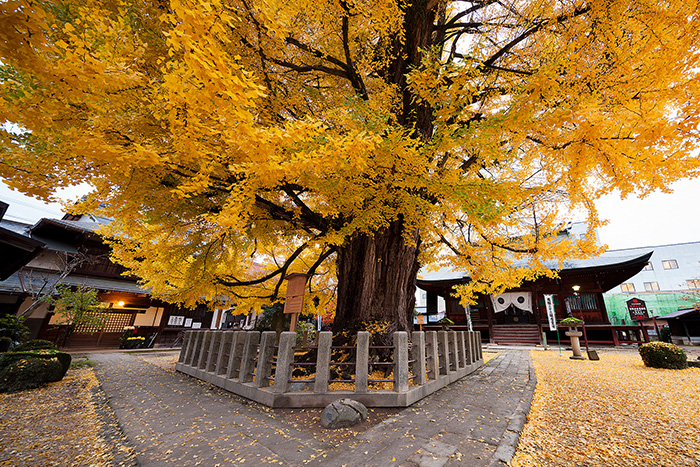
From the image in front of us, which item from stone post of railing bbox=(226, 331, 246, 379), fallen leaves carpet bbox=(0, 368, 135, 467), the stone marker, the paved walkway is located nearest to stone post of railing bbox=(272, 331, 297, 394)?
the paved walkway

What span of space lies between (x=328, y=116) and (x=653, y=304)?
4100 centimetres

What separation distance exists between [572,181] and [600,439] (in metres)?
4.99

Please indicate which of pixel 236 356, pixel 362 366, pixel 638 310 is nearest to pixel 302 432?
pixel 362 366

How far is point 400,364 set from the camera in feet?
14.8

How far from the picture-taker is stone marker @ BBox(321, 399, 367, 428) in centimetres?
353

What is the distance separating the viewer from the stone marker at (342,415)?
3531 millimetres

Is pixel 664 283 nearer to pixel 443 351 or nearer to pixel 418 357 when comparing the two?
pixel 443 351

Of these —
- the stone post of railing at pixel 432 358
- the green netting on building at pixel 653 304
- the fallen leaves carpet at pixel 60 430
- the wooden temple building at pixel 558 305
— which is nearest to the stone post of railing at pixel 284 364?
the fallen leaves carpet at pixel 60 430

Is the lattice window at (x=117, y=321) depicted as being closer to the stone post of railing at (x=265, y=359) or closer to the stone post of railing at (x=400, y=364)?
the stone post of railing at (x=265, y=359)

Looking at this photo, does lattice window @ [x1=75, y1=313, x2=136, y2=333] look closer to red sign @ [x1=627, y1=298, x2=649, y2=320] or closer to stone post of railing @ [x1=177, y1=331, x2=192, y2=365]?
stone post of railing @ [x1=177, y1=331, x2=192, y2=365]

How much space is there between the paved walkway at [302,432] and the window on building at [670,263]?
1521 inches

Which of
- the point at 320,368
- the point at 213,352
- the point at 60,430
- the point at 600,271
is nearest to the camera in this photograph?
the point at 60,430

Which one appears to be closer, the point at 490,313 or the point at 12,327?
the point at 12,327

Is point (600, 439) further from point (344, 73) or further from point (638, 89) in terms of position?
point (344, 73)
